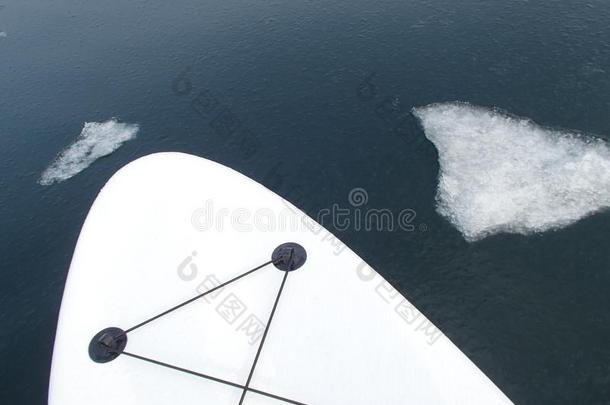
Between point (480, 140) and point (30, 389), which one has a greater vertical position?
point (30, 389)

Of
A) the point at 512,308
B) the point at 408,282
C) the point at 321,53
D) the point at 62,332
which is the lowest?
the point at 512,308

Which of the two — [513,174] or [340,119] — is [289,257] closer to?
[513,174]

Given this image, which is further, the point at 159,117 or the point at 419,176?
the point at 159,117

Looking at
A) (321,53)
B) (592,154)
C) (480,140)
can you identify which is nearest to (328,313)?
(480,140)

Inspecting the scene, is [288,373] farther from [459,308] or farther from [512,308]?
[512,308]

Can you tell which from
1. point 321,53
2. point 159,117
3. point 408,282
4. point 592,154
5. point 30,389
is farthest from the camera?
point 321,53

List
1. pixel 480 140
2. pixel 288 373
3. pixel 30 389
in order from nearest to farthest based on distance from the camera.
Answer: pixel 288 373 → pixel 30 389 → pixel 480 140

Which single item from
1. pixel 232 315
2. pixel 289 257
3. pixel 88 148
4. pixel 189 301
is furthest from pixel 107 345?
pixel 88 148
